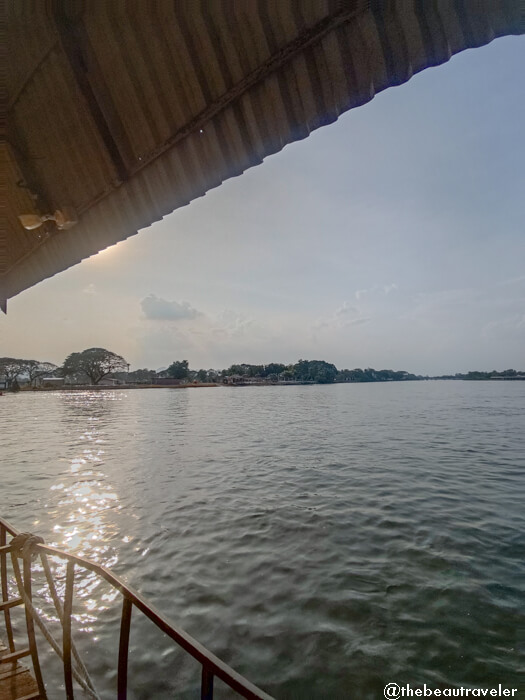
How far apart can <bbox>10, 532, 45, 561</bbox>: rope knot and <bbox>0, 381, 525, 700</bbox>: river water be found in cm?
392

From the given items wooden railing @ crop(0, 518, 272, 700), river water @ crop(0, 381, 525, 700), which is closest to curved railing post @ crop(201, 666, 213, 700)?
wooden railing @ crop(0, 518, 272, 700)

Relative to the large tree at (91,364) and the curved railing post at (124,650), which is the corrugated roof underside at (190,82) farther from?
the large tree at (91,364)

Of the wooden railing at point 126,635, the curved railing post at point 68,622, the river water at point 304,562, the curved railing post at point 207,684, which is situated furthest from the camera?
the river water at point 304,562

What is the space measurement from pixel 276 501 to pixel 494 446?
17431mm

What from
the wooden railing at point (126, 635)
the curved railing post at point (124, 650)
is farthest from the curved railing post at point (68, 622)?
the curved railing post at point (124, 650)

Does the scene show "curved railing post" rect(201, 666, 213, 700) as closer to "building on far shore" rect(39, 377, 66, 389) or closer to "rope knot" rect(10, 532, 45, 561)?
"rope knot" rect(10, 532, 45, 561)

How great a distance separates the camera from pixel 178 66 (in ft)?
7.97

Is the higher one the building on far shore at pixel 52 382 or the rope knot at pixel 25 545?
the rope knot at pixel 25 545

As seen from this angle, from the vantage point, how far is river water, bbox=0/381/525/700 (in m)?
5.50

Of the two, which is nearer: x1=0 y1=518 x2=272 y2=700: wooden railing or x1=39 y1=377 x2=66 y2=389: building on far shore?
x1=0 y1=518 x2=272 y2=700: wooden railing

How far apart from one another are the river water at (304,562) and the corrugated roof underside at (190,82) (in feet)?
20.8

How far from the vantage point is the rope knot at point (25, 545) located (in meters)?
2.61

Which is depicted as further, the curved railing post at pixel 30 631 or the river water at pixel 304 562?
the river water at pixel 304 562

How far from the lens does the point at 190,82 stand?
2.49 metres
